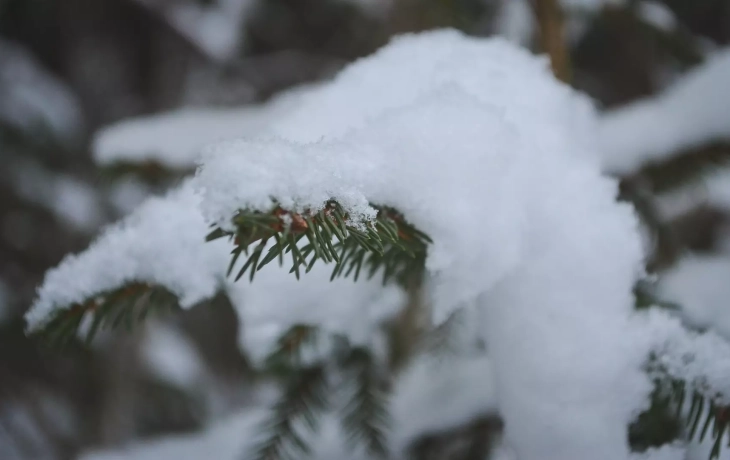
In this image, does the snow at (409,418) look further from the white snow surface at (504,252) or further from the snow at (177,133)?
the snow at (177,133)

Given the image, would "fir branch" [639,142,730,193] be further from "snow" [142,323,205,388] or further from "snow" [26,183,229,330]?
"snow" [142,323,205,388]

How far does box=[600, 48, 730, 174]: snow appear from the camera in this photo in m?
0.97

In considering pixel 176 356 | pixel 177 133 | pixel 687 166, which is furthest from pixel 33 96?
pixel 687 166

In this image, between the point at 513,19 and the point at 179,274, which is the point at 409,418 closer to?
the point at 179,274

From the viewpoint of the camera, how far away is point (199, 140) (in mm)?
1146

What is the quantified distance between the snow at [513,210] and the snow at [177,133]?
1.47 feet

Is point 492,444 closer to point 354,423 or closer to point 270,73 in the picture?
point 354,423

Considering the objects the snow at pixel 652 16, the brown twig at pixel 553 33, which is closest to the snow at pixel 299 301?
the brown twig at pixel 553 33

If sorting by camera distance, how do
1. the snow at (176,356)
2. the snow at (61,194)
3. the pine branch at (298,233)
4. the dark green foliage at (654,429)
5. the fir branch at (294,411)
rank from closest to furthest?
1. the pine branch at (298,233)
2. the dark green foliage at (654,429)
3. the fir branch at (294,411)
4. the snow at (61,194)
5. the snow at (176,356)

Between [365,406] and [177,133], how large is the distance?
779 millimetres

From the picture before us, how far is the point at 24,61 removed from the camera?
273 cm

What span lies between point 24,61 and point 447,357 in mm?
2934

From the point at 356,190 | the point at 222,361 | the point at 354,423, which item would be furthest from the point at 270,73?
the point at 356,190

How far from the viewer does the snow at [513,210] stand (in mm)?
522
